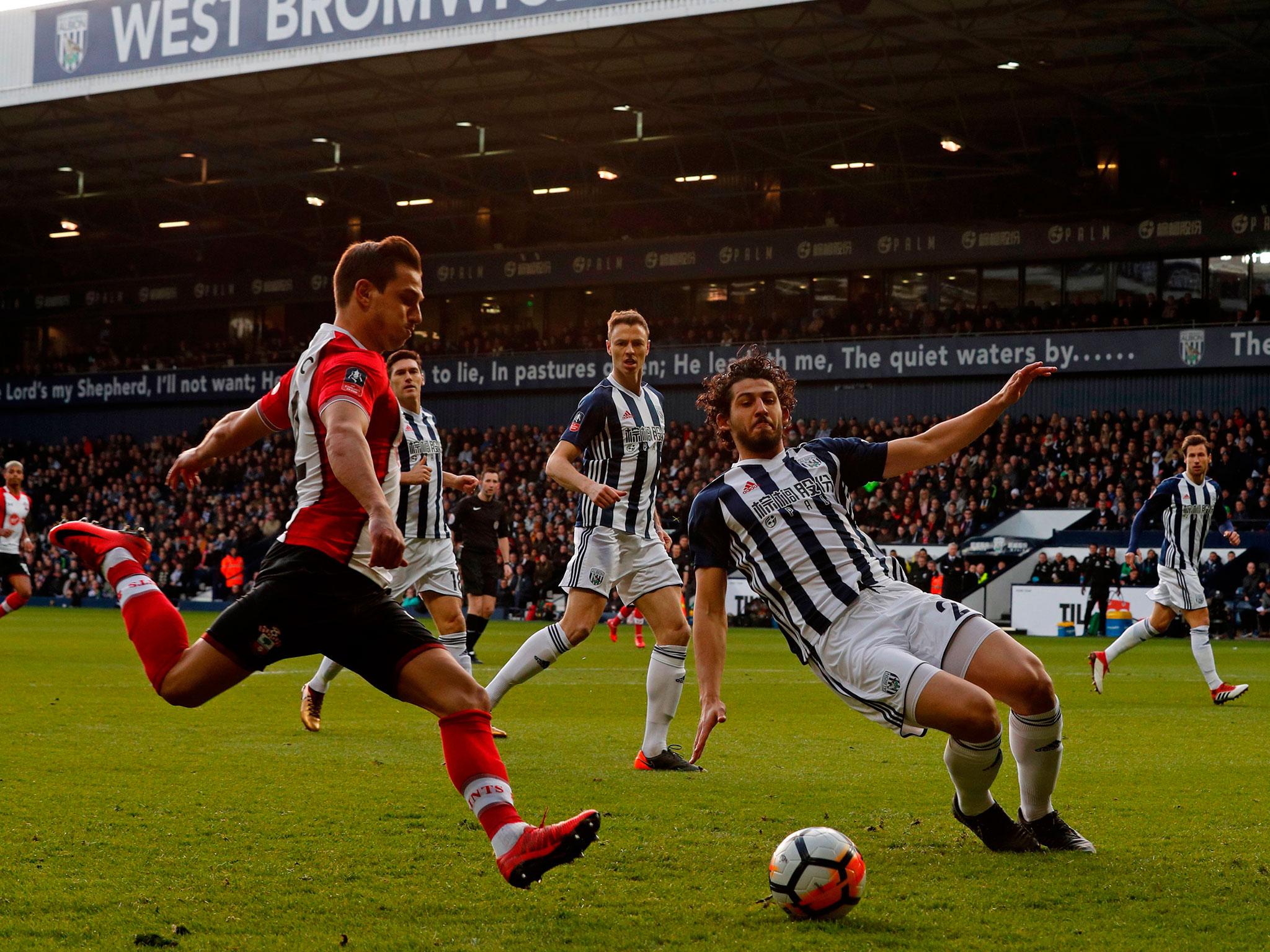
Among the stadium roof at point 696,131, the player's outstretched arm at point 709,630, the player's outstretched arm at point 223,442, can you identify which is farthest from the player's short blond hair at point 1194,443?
the stadium roof at point 696,131

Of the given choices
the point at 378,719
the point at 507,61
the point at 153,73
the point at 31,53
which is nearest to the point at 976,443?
the point at 507,61

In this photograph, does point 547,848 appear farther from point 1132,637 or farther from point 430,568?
point 1132,637

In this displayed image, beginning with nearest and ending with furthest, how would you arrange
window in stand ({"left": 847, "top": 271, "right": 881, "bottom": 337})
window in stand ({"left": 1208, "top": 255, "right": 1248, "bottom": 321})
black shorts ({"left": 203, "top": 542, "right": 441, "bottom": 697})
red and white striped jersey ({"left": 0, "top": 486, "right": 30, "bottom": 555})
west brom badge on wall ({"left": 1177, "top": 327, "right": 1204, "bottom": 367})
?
black shorts ({"left": 203, "top": 542, "right": 441, "bottom": 697})
red and white striped jersey ({"left": 0, "top": 486, "right": 30, "bottom": 555})
west brom badge on wall ({"left": 1177, "top": 327, "right": 1204, "bottom": 367})
window in stand ({"left": 1208, "top": 255, "right": 1248, "bottom": 321})
window in stand ({"left": 847, "top": 271, "right": 881, "bottom": 337})

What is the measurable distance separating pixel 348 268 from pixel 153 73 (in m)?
27.8

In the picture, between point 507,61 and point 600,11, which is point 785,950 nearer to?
point 600,11

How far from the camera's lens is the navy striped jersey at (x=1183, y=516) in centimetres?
1278

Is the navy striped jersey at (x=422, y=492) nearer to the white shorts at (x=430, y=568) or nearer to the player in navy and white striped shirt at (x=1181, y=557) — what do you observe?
the white shorts at (x=430, y=568)

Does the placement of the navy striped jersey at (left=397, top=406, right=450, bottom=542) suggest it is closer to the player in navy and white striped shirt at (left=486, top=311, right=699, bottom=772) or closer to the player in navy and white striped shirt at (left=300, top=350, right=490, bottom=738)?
the player in navy and white striped shirt at (left=300, top=350, right=490, bottom=738)

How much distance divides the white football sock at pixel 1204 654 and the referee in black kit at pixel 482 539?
23.4ft

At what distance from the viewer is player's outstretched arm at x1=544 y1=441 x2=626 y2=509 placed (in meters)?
7.35

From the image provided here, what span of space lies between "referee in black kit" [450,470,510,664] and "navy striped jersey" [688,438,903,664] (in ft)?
33.1

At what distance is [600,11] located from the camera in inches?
996

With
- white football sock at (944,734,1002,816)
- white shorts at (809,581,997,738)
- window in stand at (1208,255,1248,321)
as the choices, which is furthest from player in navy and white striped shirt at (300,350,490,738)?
window in stand at (1208,255,1248,321)

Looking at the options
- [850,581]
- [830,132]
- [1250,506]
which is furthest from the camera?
[830,132]
